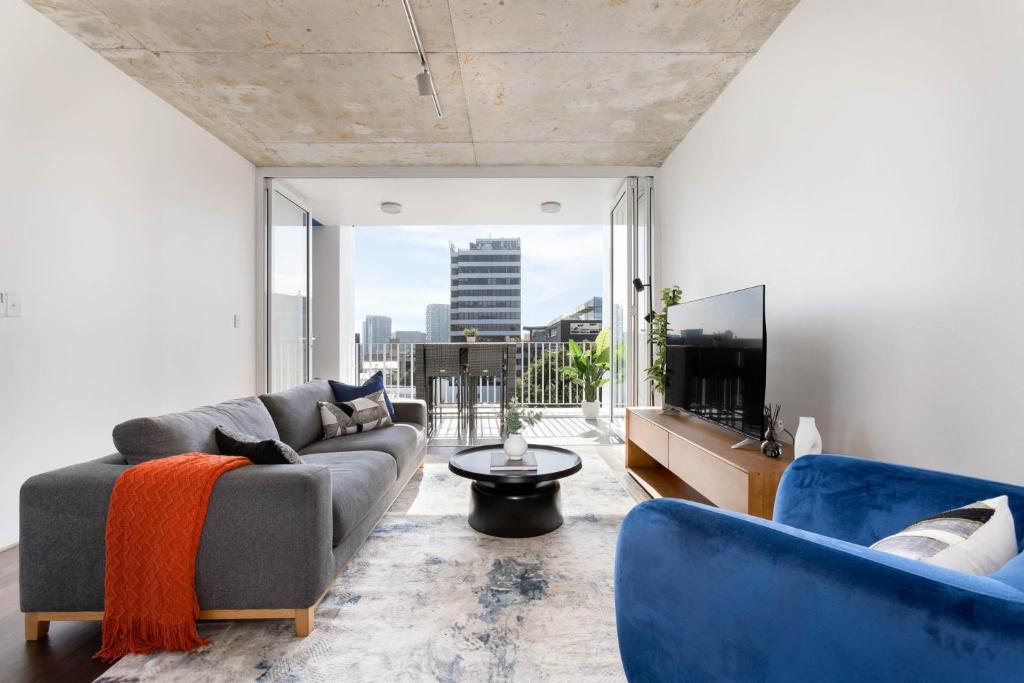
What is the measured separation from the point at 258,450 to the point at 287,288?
12.3 feet

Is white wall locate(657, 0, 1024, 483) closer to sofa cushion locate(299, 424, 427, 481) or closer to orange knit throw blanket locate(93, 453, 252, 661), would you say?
sofa cushion locate(299, 424, 427, 481)

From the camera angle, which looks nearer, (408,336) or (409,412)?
(409,412)

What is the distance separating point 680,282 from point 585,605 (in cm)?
296

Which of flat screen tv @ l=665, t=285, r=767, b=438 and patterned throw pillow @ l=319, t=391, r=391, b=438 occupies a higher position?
flat screen tv @ l=665, t=285, r=767, b=438

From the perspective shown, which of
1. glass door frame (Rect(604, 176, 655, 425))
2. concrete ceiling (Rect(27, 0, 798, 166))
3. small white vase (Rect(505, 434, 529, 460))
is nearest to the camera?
concrete ceiling (Rect(27, 0, 798, 166))

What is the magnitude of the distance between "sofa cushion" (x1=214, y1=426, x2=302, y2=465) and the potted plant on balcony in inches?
185

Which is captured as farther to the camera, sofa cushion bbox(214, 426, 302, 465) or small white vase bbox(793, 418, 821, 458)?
small white vase bbox(793, 418, 821, 458)

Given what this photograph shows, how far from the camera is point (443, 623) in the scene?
1.72 meters

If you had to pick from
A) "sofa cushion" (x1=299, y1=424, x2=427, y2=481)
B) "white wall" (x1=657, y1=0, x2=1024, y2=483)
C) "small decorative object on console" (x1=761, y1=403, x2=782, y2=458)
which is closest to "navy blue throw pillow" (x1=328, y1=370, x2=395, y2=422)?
"sofa cushion" (x1=299, y1=424, x2=427, y2=481)

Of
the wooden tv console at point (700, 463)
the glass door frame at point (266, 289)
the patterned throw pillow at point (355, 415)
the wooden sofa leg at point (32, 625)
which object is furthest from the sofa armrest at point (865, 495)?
the glass door frame at point (266, 289)

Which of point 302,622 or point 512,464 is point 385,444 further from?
point 302,622

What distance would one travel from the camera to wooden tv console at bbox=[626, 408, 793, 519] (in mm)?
A: 1940

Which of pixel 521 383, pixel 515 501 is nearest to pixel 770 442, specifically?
pixel 515 501

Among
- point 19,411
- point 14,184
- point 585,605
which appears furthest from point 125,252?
point 585,605
